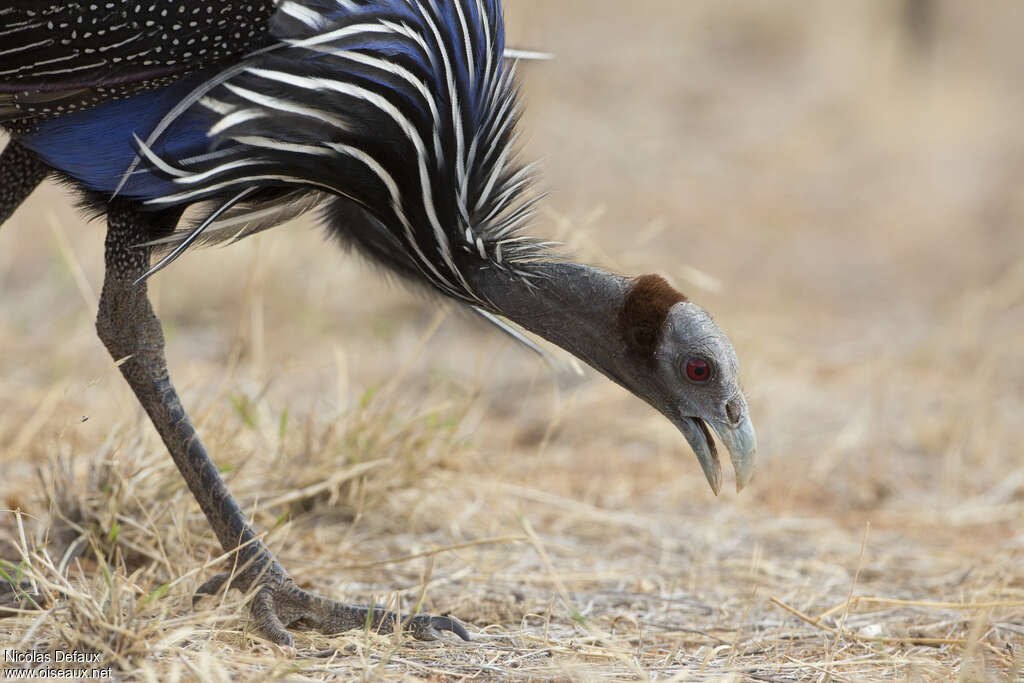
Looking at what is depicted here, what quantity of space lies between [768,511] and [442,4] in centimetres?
249

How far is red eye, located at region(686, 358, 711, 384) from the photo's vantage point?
256 cm

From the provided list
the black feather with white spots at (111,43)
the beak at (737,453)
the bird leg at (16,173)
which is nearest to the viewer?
the black feather with white spots at (111,43)

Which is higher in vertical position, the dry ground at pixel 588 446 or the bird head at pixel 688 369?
the bird head at pixel 688 369

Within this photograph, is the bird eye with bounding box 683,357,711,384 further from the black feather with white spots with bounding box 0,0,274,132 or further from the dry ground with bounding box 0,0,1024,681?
the black feather with white spots with bounding box 0,0,274,132

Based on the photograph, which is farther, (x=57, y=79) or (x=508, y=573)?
(x=508, y=573)

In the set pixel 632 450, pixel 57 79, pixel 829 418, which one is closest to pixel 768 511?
pixel 632 450

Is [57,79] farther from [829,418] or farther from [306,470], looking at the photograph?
[829,418]

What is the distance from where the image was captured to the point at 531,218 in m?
3.02

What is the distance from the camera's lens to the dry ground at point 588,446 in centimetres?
273

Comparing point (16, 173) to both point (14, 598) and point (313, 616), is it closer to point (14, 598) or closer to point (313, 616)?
point (14, 598)

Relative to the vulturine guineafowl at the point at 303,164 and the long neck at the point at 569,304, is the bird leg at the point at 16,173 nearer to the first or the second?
the vulturine guineafowl at the point at 303,164

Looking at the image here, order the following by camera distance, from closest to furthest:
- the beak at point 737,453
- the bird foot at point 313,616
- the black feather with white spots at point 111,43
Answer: the black feather with white spots at point 111,43 → the beak at point 737,453 → the bird foot at point 313,616

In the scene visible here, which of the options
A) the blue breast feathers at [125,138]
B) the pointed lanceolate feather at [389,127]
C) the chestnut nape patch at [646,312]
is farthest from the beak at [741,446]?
the blue breast feathers at [125,138]

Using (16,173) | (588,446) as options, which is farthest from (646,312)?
(588,446)
